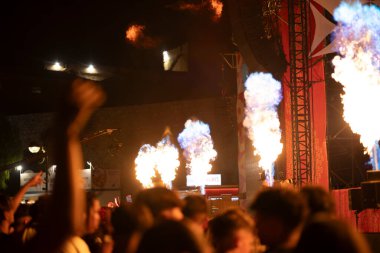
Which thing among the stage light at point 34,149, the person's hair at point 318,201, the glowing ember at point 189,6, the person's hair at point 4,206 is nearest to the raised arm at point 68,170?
the person's hair at point 318,201

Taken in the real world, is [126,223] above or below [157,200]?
below

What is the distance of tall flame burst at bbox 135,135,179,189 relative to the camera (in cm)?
3019

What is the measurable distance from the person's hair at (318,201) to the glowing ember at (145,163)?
24.4 meters

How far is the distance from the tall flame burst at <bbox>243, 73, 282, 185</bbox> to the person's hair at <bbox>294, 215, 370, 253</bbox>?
18.0 m

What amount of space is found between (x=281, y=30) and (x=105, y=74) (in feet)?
75.6

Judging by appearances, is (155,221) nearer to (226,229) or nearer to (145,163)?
(226,229)

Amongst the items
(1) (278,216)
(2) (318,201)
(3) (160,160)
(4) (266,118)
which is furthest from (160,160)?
(1) (278,216)

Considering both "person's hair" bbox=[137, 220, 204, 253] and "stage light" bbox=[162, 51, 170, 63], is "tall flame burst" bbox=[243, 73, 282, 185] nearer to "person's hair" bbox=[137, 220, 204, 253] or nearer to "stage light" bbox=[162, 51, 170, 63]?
"person's hair" bbox=[137, 220, 204, 253]

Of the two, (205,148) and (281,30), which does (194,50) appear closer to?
(205,148)

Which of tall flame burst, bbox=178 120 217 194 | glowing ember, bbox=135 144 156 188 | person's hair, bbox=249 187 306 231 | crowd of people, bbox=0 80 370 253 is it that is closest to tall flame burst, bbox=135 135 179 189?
glowing ember, bbox=135 144 156 188

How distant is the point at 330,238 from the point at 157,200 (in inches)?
63.4

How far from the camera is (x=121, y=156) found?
35375mm

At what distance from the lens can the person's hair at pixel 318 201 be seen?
12.5 feet

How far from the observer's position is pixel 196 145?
3381 centimetres
